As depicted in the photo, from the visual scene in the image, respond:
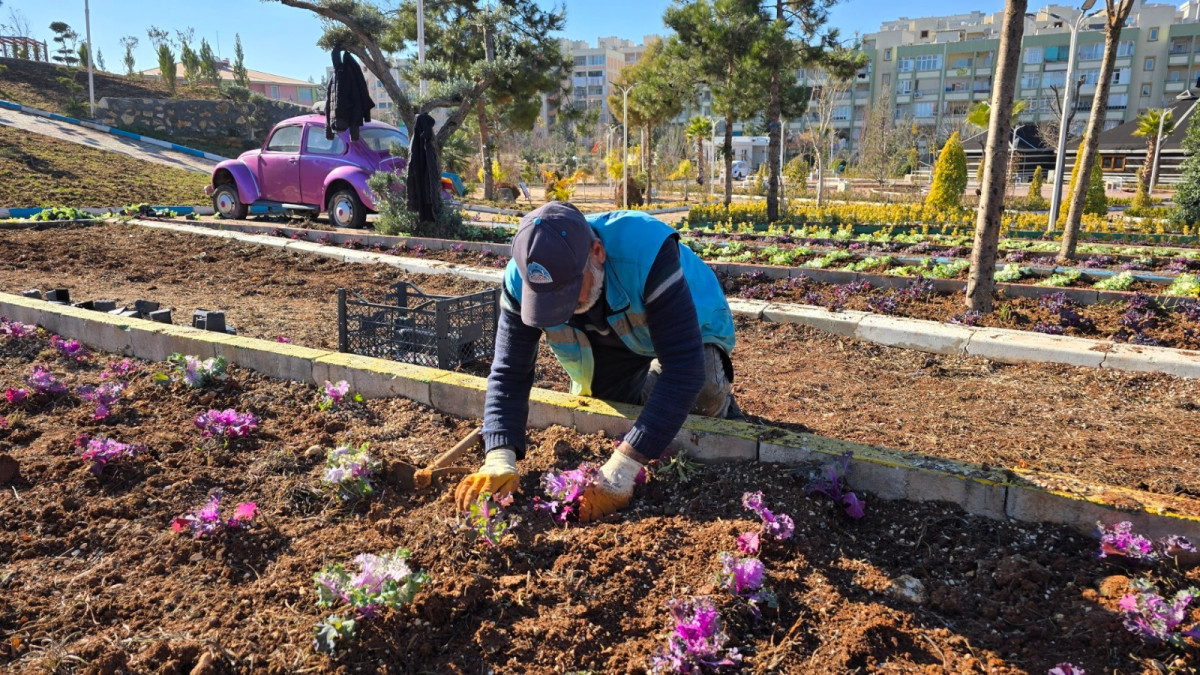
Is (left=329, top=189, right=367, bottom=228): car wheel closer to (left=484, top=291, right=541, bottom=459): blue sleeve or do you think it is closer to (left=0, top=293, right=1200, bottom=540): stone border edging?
(left=0, top=293, right=1200, bottom=540): stone border edging

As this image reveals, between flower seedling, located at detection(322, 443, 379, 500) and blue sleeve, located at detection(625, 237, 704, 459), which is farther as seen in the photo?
flower seedling, located at detection(322, 443, 379, 500)

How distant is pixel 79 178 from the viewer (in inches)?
588

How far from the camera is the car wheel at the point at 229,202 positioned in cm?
1256

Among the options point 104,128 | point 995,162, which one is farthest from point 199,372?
point 104,128

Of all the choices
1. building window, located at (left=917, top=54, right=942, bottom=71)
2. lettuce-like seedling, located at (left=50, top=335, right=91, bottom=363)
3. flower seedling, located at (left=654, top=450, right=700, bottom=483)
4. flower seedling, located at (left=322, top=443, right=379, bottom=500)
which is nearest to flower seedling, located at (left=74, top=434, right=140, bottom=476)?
flower seedling, located at (left=322, top=443, right=379, bottom=500)

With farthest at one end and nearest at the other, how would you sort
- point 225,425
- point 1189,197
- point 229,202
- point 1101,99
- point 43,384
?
1. point 1189,197
2. point 229,202
3. point 1101,99
4. point 43,384
5. point 225,425

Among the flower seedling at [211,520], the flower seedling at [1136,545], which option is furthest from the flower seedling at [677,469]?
the flower seedling at [211,520]

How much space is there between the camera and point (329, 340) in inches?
201

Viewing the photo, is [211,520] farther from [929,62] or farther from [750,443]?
[929,62]

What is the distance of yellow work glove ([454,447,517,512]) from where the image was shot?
7.76ft

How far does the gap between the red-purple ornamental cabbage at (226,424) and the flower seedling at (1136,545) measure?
2.99 meters

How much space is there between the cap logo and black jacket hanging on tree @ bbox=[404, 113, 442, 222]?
8258mm

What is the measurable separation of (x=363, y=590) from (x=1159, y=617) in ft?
6.15

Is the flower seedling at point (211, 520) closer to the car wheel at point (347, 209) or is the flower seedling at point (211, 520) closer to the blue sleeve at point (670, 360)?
the blue sleeve at point (670, 360)
